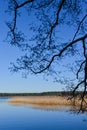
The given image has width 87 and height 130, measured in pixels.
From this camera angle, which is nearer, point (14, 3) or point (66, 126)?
point (14, 3)

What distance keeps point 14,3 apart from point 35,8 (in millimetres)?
349

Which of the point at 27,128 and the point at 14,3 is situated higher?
the point at 14,3

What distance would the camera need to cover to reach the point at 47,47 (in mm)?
5871

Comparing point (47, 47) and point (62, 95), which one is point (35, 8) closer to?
point (47, 47)

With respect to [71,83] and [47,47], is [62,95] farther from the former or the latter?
[47,47]

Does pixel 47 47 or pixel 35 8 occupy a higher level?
pixel 35 8

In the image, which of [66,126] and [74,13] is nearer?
[74,13]

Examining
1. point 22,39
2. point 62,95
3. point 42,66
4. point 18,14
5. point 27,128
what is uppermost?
point 18,14

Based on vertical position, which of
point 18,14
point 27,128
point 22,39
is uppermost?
point 18,14

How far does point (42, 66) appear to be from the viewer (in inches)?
228

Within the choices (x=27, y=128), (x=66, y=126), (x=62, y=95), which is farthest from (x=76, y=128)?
(x=62, y=95)

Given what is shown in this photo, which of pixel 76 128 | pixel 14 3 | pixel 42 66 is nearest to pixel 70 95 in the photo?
pixel 42 66

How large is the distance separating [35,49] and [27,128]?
37.3 ft

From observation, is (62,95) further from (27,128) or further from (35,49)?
(27,128)
